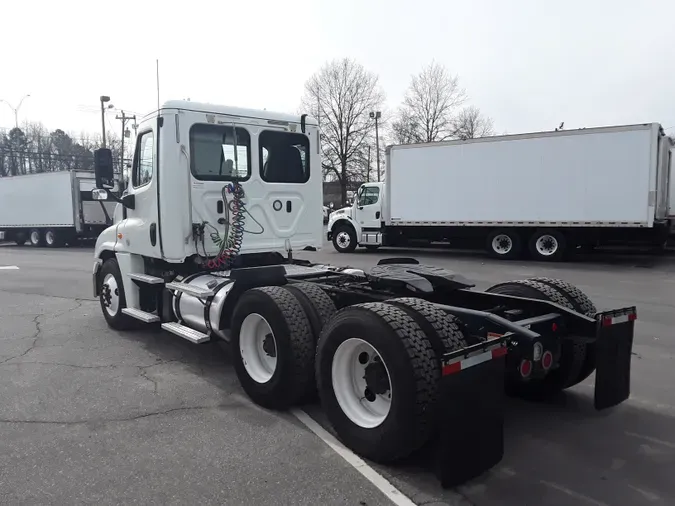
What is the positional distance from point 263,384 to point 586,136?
551 inches

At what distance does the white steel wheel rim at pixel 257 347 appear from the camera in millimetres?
4844

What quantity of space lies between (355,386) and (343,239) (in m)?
16.5

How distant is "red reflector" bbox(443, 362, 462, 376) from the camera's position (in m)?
3.09

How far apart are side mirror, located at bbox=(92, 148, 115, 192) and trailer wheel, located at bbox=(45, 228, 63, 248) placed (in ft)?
74.4

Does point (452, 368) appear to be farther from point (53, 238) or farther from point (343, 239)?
point (53, 238)

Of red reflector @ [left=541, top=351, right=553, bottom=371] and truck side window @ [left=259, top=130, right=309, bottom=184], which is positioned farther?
truck side window @ [left=259, top=130, right=309, bottom=184]

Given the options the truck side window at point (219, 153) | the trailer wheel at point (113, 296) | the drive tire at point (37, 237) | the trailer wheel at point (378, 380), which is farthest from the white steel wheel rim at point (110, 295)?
the drive tire at point (37, 237)

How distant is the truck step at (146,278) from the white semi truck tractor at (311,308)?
0.04 metres

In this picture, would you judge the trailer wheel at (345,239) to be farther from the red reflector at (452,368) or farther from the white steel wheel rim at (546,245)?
the red reflector at (452,368)

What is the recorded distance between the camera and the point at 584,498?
127 inches

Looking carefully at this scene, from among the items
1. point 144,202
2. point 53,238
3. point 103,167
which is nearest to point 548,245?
point 144,202

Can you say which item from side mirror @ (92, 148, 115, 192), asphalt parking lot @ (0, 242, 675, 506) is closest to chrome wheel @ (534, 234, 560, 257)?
asphalt parking lot @ (0, 242, 675, 506)

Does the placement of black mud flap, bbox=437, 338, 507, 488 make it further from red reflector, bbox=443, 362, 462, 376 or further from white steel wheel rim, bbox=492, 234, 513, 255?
white steel wheel rim, bbox=492, 234, 513, 255

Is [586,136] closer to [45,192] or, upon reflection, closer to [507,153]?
[507,153]
